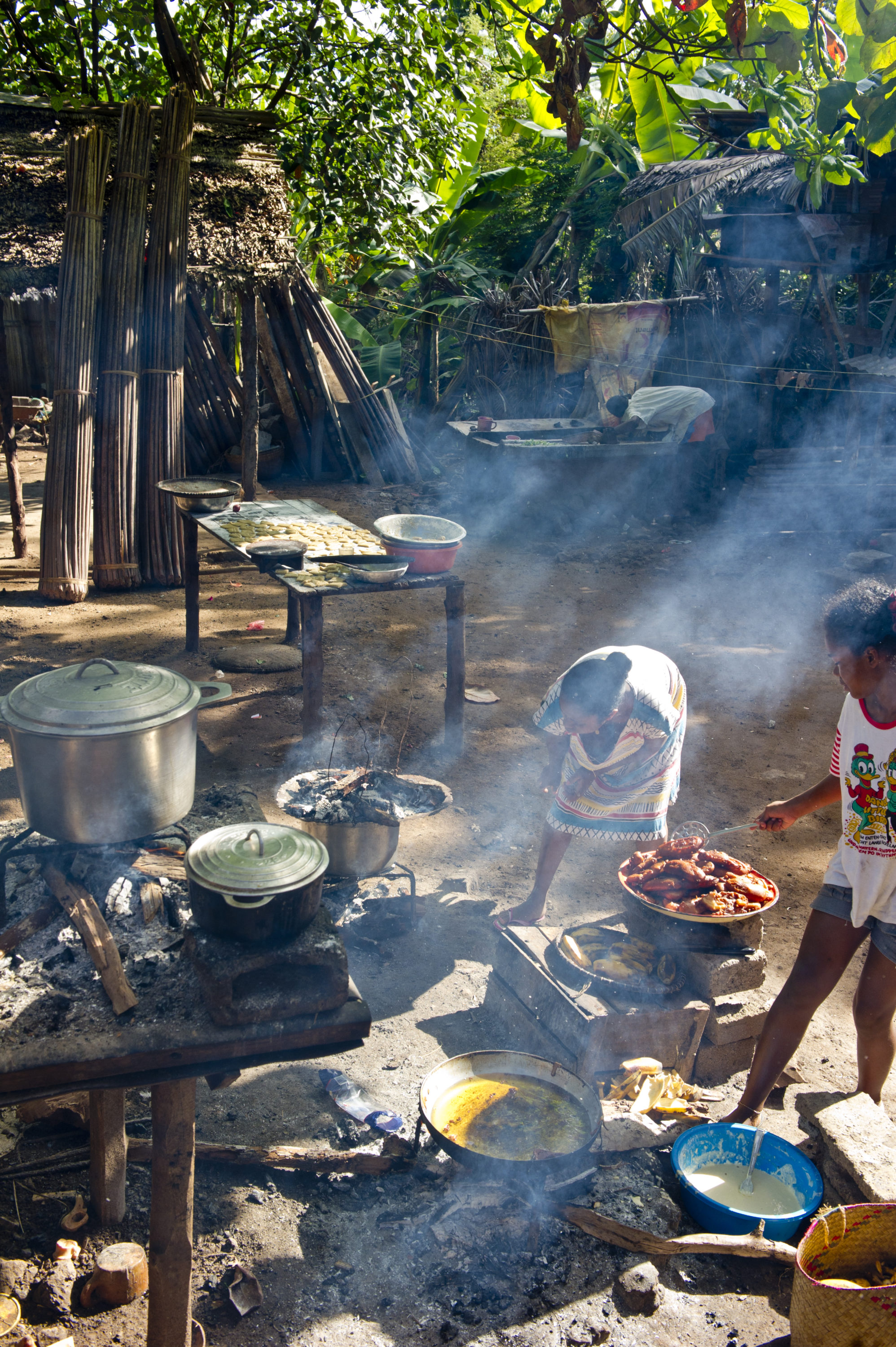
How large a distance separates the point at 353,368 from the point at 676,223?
14.2 ft

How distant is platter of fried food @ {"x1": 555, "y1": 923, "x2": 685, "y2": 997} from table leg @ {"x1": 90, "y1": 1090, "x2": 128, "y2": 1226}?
61.0 inches

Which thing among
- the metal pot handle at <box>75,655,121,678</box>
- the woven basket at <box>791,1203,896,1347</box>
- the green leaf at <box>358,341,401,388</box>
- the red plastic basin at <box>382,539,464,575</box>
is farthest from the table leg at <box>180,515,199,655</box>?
the green leaf at <box>358,341,401,388</box>

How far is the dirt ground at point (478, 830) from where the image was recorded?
249cm

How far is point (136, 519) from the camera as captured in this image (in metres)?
8.13

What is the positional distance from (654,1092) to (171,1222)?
63.4 inches

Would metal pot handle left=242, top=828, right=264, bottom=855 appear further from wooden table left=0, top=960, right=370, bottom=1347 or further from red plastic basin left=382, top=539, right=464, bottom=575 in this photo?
red plastic basin left=382, top=539, right=464, bottom=575

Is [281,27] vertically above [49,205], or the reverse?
[281,27]

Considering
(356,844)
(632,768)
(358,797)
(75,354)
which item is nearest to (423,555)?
(358,797)

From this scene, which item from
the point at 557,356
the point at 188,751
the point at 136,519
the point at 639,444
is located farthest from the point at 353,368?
the point at 188,751

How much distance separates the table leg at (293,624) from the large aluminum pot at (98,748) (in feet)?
15.0

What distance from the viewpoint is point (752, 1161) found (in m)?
2.77

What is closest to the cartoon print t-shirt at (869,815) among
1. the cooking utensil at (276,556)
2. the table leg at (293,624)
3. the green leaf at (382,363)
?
the cooking utensil at (276,556)

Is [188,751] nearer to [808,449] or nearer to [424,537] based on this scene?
[424,537]

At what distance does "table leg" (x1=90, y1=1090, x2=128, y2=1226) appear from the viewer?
98.4 inches
